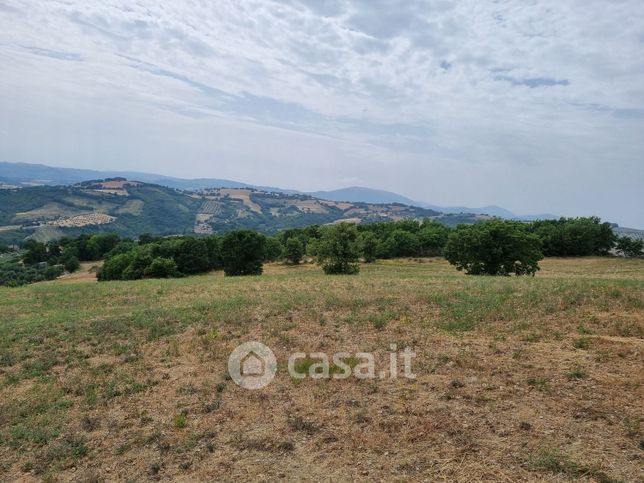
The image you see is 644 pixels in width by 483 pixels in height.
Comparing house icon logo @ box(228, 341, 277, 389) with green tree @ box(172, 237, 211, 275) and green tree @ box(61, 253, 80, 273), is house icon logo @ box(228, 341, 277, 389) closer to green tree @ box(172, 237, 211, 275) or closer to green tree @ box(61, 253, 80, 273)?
green tree @ box(172, 237, 211, 275)

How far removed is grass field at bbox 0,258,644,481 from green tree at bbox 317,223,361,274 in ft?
87.7

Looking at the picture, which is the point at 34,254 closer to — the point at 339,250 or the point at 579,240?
the point at 339,250

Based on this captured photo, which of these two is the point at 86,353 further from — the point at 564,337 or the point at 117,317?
the point at 564,337

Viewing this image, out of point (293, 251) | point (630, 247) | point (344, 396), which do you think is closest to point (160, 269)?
point (293, 251)

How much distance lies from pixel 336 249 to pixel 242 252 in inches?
675

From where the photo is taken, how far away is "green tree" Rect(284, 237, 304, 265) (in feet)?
265

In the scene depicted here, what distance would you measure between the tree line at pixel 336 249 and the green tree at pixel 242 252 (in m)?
0.14

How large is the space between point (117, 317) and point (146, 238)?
10636 cm

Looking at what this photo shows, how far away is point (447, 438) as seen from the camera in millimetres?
8562

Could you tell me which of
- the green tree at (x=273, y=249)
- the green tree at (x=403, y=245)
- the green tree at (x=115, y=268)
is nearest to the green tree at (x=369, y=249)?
the green tree at (x=403, y=245)

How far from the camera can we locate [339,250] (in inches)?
1844

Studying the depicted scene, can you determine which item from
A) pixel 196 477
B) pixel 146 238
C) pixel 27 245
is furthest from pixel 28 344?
pixel 27 245

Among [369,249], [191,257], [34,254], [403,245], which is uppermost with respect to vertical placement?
[403,245]

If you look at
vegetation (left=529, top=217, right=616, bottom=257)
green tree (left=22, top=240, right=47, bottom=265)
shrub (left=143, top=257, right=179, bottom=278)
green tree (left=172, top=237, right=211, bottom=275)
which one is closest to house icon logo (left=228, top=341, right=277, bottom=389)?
shrub (left=143, top=257, right=179, bottom=278)
